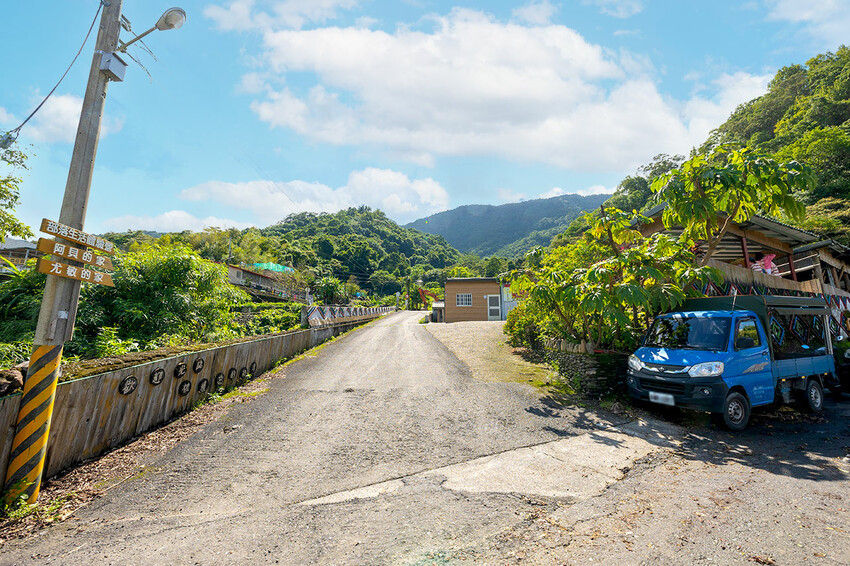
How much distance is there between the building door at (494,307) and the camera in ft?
105

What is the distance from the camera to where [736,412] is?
6734 millimetres

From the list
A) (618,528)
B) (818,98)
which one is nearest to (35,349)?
(618,528)

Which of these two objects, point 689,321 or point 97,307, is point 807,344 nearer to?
point 689,321

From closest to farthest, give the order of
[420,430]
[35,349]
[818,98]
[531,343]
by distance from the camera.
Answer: [35,349]
[420,430]
[531,343]
[818,98]

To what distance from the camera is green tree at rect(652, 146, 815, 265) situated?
706cm

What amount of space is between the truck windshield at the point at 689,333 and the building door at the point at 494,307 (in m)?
23.7

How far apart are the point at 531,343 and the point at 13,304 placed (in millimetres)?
15386

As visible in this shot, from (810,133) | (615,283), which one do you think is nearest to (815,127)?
(810,133)

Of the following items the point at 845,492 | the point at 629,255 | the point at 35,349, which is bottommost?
the point at 845,492

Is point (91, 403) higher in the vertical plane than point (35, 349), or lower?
lower

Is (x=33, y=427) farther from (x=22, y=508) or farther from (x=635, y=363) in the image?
(x=635, y=363)

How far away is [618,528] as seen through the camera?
11.3ft

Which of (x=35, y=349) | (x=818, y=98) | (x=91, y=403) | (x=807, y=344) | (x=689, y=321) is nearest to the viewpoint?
(x=35, y=349)

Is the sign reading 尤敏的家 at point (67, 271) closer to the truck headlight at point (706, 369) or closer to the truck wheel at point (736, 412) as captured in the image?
the truck headlight at point (706, 369)
